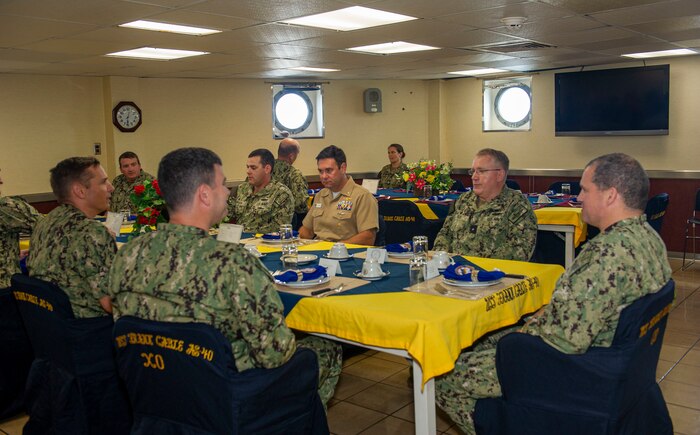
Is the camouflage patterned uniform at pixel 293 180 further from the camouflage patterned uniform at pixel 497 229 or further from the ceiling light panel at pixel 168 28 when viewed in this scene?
the camouflage patterned uniform at pixel 497 229

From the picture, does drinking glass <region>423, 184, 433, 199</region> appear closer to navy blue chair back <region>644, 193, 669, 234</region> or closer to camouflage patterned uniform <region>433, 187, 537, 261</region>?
navy blue chair back <region>644, 193, 669, 234</region>

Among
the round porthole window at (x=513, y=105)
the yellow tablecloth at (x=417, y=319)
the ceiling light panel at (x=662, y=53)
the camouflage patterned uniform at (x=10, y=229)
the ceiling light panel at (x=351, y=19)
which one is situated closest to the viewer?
the yellow tablecloth at (x=417, y=319)

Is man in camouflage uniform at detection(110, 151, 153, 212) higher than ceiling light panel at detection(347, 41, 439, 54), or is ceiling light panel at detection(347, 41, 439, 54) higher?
ceiling light panel at detection(347, 41, 439, 54)

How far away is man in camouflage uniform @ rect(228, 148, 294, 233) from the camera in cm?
527

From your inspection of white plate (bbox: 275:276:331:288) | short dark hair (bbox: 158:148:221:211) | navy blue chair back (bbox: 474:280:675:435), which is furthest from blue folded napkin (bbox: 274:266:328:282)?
navy blue chair back (bbox: 474:280:675:435)

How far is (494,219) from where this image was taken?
4098 mm

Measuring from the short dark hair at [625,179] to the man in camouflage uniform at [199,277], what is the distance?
1.32 metres

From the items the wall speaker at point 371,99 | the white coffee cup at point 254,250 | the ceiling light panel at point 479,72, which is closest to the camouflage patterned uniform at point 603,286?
the white coffee cup at point 254,250

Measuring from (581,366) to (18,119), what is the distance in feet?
24.7

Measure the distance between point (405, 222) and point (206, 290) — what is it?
13.0 feet

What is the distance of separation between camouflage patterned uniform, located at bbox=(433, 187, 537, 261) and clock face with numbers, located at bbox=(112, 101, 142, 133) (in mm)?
5591

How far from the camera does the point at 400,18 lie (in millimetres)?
5113

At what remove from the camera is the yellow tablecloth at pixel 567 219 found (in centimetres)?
588

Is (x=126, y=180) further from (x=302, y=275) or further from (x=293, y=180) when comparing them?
(x=302, y=275)
